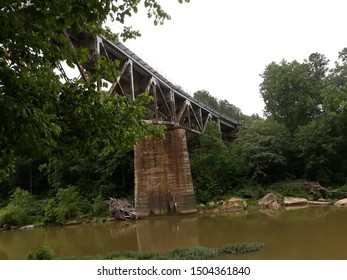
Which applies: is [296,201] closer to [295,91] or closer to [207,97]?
[295,91]

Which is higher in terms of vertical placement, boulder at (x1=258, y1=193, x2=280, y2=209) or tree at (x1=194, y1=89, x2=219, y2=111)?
tree at (x1=194, y1=89, x2=219, y2=111)

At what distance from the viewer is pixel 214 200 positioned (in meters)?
29.5

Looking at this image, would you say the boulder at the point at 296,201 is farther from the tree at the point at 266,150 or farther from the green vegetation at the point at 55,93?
the green vegetation at the point at 55,93

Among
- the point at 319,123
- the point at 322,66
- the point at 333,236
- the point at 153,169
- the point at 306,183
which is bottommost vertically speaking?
the point at 333,236

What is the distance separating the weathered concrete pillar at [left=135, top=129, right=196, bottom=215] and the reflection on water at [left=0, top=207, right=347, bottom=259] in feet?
12.8

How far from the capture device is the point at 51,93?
469cm

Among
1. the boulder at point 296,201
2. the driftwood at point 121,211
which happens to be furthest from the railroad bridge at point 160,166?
the boulder at point 296,201

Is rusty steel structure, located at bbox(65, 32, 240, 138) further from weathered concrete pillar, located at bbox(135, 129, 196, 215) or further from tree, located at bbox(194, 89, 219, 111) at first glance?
tree, located at bbox(194, 89, 219, 111)

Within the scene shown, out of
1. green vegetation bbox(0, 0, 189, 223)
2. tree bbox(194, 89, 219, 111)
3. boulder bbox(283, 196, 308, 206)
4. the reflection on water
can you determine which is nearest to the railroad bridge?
the reflection on water

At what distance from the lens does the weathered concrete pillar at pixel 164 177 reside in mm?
26812

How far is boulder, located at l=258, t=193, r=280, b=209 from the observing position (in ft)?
85.6
